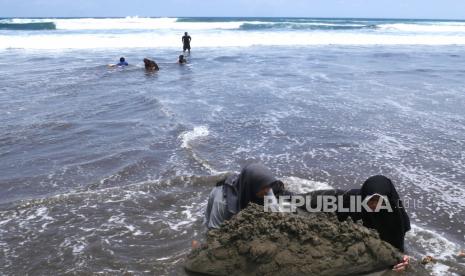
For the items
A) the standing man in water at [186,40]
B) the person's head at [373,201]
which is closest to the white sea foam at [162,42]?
the standing man in water at [186,40]

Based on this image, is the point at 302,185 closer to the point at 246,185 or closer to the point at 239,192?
the point at 239,192

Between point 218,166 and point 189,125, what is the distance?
300 centimetres

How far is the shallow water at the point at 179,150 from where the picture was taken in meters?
5.58

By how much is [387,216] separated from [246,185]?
1477 mm

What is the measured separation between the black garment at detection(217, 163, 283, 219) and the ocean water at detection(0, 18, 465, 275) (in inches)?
35.2

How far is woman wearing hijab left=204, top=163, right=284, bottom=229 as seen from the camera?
4426mm

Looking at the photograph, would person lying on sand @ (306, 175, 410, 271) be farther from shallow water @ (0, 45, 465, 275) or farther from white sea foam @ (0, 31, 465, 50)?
white sea foam @ (0, 31, 465, 50)

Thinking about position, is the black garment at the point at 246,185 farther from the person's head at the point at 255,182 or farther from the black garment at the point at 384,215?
the black garment at the point at 384,215

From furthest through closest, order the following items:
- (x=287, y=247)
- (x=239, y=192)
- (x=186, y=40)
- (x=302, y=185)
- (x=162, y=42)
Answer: (x=162, y=42) → (x=186, y=40) → (x=302, y=185) → (x=239, y=192) → (x=287, y=247)

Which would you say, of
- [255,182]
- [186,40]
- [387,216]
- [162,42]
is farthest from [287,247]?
[162,42]

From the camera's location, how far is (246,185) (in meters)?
4.53

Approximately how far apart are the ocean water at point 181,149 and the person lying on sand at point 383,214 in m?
0.49

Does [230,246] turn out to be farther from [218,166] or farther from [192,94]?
[192,94]

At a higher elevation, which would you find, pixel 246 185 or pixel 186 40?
pixel 186 40
